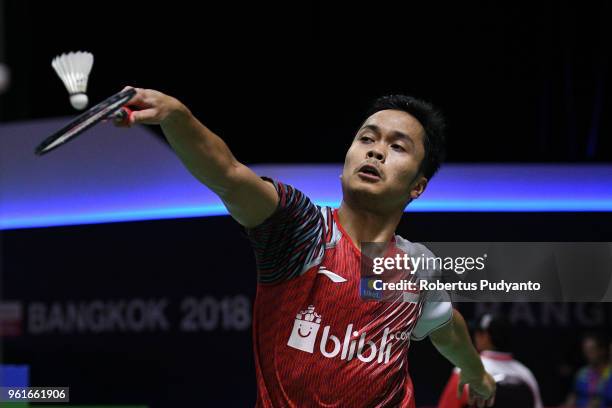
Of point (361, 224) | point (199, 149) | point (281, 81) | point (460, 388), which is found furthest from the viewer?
point (281, 81)

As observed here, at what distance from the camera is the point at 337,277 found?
90.6 inches

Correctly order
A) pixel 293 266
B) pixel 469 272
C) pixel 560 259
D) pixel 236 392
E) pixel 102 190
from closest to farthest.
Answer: pixel 293 266 < pixel 469 272 < pixel 560 259 < pixel 236 392 < pixel 102 190

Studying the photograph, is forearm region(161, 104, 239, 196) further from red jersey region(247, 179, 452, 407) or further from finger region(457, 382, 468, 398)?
finger region(457, 382, 468, 398)

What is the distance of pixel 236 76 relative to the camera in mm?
7535

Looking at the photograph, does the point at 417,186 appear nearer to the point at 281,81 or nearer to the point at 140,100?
the point at 140,100

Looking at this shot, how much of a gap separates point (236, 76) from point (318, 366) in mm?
5509

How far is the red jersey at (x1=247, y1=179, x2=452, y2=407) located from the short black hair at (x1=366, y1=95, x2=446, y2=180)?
1.26 feet

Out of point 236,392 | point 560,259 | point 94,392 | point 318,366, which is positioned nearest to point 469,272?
point 560,259

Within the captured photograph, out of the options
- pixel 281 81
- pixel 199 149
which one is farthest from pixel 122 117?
pixel 281 81

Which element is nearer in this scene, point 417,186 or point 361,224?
point 361,224

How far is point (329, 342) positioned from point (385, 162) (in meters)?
0.50

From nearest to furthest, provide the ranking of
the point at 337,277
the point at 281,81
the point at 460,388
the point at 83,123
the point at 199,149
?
1. the point at 83,123
2. the point at 199,149
3. the point at 337,277
4. the point at 460,388
5. the point at 281,81

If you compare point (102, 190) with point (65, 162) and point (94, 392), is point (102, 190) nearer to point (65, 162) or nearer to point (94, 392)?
point (65, 162)

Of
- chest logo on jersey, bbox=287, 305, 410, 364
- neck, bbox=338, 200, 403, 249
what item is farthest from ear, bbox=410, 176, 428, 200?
chest logo on jersey, bbox=287, 305, 410, 364
